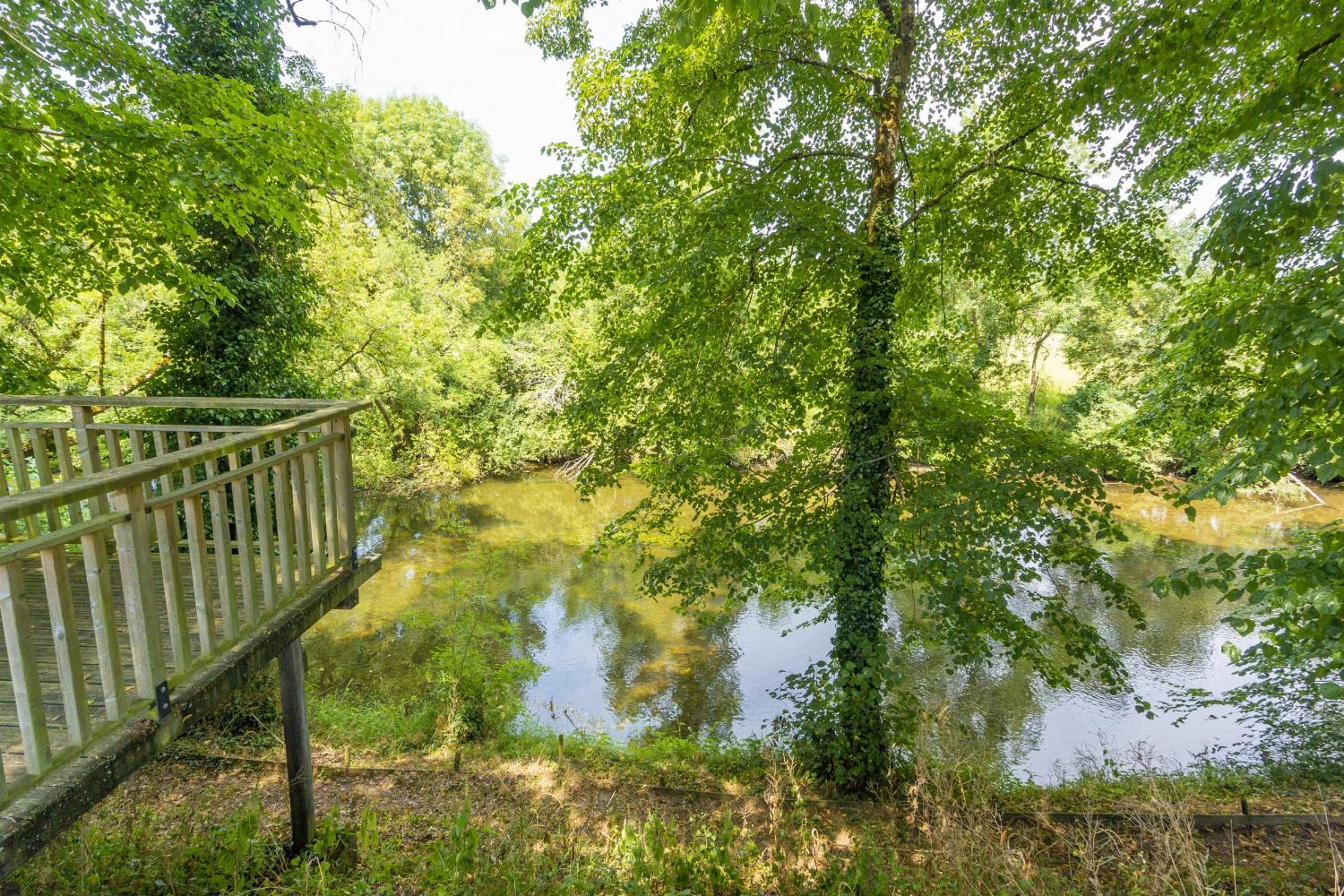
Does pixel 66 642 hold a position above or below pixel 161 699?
above

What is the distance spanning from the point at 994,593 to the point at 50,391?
10972 millimetres

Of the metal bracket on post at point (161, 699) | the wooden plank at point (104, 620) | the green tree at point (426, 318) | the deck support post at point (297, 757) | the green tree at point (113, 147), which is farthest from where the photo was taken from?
the green tree at point (426, 318)

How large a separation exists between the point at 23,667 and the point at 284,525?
4.15 ft

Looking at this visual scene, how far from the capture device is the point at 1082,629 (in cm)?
455

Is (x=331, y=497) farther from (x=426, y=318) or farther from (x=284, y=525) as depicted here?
(x=426, y=318)

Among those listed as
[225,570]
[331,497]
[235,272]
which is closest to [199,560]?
[225,570]

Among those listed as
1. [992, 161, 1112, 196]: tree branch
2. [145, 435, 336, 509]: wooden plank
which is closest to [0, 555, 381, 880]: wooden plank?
[145, 435, 336, 509]: wooden plank

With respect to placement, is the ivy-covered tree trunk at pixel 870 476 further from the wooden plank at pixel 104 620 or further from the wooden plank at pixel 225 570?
the wooden plank at pixel 104 620

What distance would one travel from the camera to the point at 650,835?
12.9 ft

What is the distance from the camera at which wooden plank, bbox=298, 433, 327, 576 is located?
3.19 meters

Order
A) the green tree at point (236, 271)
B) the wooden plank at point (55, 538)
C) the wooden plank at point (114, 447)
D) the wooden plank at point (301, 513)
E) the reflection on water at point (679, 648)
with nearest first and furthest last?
1. the wooden plank at point (55, 538)
2. the wooden plank at point (301, 513)
3. the wooden plank at point (114, 447)
4. the green tree at point (236, 271)
5. the reflection on water at point (679, 648)

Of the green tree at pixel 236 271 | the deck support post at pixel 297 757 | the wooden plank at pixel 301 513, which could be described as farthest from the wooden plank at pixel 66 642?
the green tree at pixel 236 271

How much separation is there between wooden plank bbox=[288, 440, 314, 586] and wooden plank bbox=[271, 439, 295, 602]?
34 millimetres

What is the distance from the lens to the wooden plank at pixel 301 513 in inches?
125
